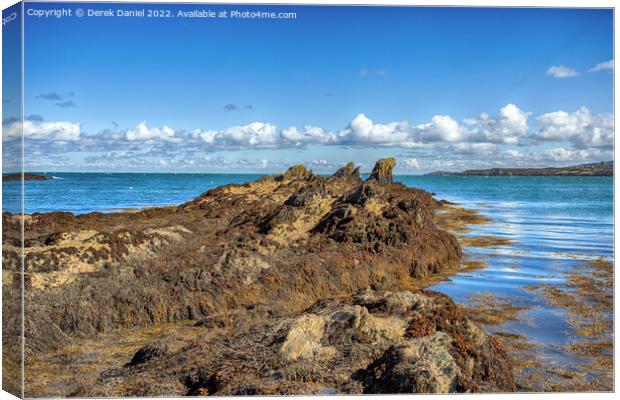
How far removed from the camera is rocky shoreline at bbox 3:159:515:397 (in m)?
6.91

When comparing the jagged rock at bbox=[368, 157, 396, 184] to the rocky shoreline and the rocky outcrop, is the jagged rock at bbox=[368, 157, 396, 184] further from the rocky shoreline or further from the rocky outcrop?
the rocky outcrop

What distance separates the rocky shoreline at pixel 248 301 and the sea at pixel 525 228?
0.80 metres

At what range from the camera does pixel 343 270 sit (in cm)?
1159

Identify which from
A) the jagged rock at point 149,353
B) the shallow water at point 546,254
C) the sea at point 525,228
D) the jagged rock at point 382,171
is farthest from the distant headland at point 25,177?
the jagged rock at point 382,171

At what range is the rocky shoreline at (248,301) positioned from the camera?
6.91 m

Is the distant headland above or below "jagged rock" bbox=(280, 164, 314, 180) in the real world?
above

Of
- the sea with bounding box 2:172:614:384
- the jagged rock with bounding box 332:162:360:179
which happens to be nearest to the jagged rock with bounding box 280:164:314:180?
the sea with bounding box 2:172:614:384

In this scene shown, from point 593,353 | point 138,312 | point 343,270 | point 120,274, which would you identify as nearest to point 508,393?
point 593,353

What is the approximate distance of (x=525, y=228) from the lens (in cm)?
1880

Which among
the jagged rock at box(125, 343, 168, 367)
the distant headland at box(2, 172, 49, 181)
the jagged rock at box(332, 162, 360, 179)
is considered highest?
the distant headland at box(2, 172, 49, 181)

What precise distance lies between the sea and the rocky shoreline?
0.80 metres

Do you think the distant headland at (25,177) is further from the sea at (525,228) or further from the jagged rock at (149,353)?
the jagged rock at (149,353)

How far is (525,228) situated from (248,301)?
11666 mm

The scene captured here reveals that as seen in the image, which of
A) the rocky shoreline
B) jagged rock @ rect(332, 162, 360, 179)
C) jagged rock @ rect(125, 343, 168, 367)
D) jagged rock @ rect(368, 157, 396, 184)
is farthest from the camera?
jagged rock @ rect(368, 157, 396, 184)
